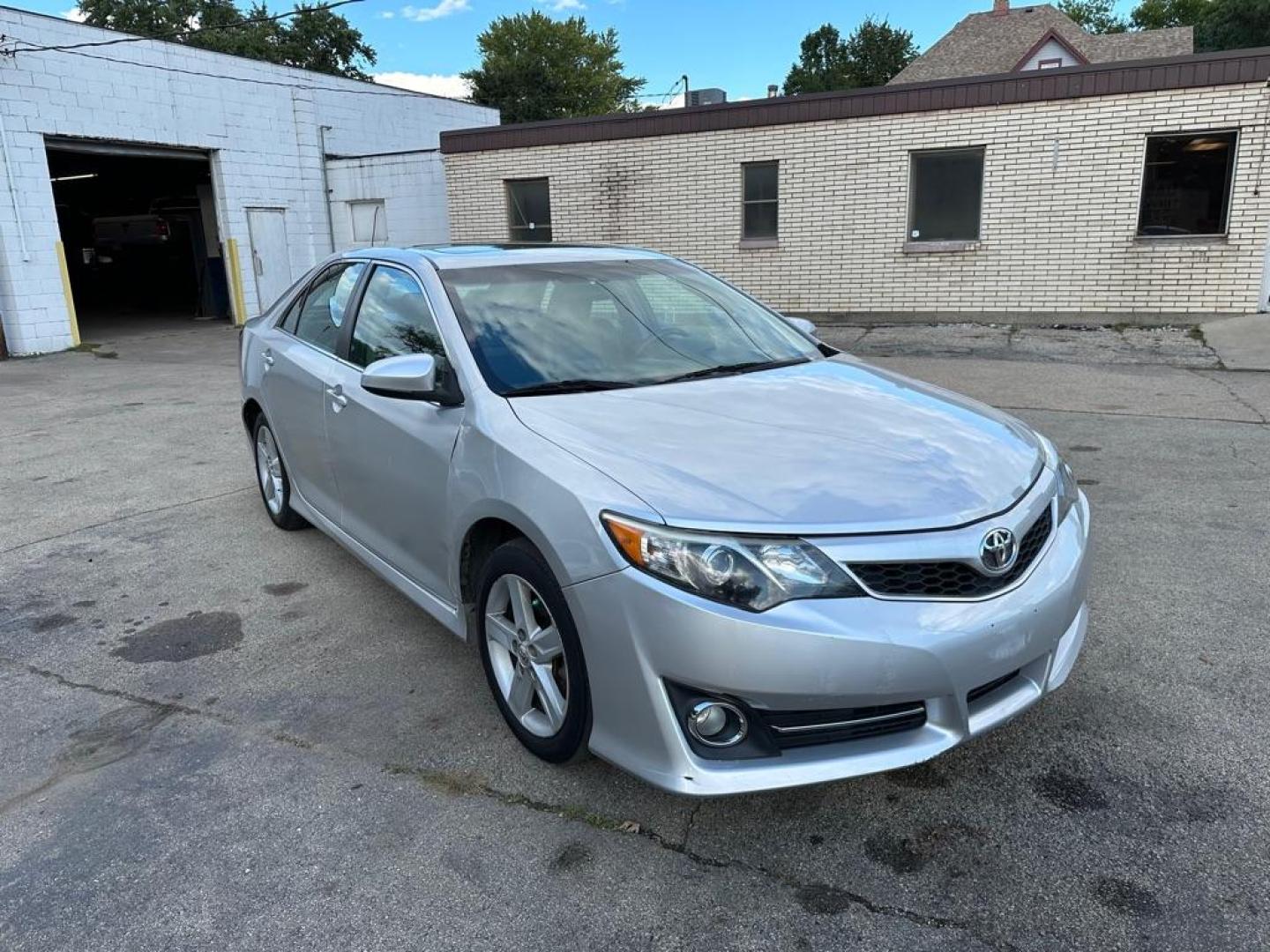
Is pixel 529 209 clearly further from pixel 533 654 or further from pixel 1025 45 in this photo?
pixel 1025 45

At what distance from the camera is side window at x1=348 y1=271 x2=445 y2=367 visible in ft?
11.4

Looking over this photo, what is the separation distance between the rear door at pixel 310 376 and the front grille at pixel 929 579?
2.70 m

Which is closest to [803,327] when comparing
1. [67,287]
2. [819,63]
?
[67,287]

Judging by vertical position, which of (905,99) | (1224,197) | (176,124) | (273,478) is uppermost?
(176,124)

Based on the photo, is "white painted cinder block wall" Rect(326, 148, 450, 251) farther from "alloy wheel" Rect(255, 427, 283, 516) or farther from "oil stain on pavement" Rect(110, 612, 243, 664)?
"oil stain on pavement" Rect(110, 612, 243, 664)

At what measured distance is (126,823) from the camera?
2664 mm

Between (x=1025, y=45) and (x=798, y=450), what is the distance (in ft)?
135

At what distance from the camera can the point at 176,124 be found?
16.3 metres

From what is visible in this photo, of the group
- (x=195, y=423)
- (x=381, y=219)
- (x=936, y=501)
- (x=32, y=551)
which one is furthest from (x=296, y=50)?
(x=936, y=501)

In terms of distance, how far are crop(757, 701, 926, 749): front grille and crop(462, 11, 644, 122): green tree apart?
51.1 meters


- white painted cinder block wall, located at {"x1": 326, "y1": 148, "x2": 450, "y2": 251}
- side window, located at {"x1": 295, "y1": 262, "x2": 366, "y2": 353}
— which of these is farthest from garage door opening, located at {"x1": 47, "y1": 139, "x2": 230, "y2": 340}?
side window, located at {"x1": 295, "y1": 262, "x2": 366, "y2": 353}

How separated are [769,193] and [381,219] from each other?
8595 mm

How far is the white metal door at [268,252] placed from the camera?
18.0m

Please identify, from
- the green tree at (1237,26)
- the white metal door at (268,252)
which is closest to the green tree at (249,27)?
the white metal door at (268,252)
